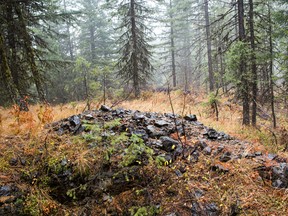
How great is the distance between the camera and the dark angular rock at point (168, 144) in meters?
4.04

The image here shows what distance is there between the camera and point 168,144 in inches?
161

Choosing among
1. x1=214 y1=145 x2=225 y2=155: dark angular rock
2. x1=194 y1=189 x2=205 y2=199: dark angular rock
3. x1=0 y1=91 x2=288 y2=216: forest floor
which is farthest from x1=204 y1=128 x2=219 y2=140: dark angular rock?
x1=194 y1=189 x2=205 y2=199: dark angular rock

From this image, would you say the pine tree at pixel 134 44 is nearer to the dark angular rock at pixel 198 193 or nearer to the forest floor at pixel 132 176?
the forest floor at pixel 132 176

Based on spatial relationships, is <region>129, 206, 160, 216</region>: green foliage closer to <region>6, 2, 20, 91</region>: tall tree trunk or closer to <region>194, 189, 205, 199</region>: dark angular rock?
<region>194, 189, 205, 199</region>: dark angular rock

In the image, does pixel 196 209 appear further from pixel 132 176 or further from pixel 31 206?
pixel 31 206

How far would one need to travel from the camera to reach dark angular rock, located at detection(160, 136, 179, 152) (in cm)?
404

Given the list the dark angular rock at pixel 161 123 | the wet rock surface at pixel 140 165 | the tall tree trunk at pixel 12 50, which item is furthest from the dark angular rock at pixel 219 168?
the tall tree trunk at pixel 12 50

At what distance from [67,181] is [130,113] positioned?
262cm

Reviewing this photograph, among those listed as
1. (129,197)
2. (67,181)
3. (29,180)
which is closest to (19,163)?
(29,180)

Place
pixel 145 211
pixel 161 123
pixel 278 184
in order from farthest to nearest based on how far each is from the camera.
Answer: pixel 161 123 → pixel 278 184 → pixel 145 211

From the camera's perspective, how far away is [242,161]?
12.8 feet

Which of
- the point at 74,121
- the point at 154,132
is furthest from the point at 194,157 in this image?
the point at 74,121

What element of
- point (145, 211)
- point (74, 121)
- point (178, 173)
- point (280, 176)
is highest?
point (74, 121)

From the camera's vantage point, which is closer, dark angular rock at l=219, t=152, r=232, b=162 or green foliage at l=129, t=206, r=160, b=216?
green foliage at l=129, t=206, r=160, b=216
